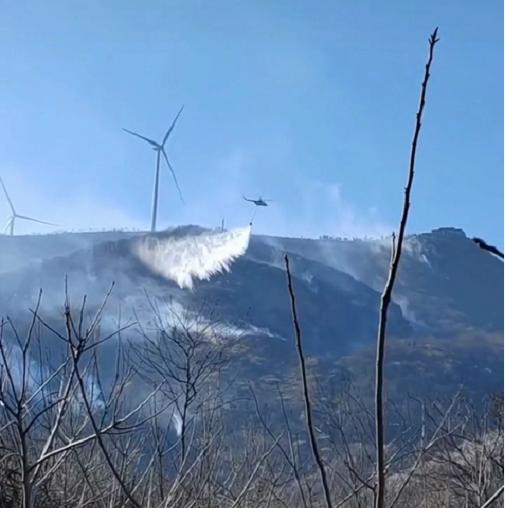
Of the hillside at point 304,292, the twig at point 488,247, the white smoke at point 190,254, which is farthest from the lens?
the white smoke at point 190,254

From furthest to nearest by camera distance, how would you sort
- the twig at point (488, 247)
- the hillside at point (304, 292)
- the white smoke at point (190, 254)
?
the white smoke at point (190, 254), the hillside at point (304, 292), the twig at point (488, 247)

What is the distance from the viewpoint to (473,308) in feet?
156

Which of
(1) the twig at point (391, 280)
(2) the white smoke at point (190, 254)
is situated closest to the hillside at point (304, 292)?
(2) the white smoke at point (190, 254)

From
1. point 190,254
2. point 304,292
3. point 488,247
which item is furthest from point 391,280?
point 304,292

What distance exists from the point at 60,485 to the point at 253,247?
36482 mm

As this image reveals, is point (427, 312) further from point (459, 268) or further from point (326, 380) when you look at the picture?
point (326, 380)

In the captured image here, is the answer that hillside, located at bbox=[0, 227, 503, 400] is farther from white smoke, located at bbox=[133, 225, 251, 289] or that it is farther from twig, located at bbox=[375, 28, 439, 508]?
twig, located at bbox=[375, 28, 439, 508]

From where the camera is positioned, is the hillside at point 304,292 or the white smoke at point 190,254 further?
the white smoke at point 190,254

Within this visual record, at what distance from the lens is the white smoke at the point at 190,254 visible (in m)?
36.8

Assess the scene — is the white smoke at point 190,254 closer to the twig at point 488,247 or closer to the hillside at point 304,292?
the hillside at point 304,292

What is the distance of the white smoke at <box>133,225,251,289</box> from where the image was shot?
36.8 m

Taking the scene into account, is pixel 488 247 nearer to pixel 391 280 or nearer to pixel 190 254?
pixel 391 280

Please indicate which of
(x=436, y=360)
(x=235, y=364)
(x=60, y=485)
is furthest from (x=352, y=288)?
(x=60, y=485)

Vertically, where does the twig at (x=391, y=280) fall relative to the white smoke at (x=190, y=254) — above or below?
below
